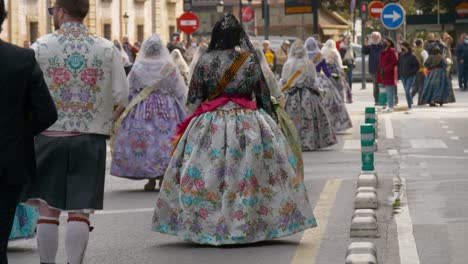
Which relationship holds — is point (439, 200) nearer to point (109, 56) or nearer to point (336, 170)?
point (336, 170)

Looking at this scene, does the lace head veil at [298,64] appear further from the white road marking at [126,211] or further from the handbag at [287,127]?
the handbag at [287,127]

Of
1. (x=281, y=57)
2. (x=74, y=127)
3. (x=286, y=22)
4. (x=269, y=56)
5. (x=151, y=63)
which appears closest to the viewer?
(x=74, y=127)

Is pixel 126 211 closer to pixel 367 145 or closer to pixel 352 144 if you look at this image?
pixel 367 145

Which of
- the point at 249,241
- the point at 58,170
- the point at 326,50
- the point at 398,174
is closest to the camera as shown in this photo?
the point at 58,170

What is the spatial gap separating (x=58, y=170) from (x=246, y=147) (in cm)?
246

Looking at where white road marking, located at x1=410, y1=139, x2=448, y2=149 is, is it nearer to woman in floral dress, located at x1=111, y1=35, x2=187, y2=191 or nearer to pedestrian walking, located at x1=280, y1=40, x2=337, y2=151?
pedestrian walking, located at x1=280, y1=40, x2=337, y2=151

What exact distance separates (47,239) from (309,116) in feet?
45.9

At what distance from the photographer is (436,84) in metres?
37.6

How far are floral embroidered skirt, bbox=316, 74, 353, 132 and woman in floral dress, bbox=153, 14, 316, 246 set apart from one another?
555 inches

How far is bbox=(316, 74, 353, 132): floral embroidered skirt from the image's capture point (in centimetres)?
2583

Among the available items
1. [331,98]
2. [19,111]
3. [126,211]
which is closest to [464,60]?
[331,98]

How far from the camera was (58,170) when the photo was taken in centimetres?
909

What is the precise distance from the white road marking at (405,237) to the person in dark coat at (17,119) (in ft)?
12.0

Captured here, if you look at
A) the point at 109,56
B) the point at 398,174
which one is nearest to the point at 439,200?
the point at 398,174
